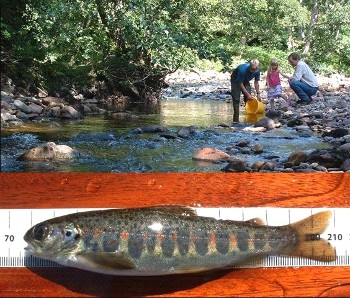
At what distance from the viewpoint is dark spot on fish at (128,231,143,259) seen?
0.77 m

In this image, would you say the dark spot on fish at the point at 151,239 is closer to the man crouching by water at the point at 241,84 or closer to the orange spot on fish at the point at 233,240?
the orange spot on fish at the point at 233,240

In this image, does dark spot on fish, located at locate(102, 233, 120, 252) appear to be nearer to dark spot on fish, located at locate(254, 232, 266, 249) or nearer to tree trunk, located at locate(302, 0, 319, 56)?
dark spot on fish, located at locate(254, 232, 266, 249)

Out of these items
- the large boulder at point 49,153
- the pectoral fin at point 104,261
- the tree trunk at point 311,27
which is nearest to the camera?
the pectoral fin at point 104,261

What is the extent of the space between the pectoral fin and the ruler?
9 centimetres

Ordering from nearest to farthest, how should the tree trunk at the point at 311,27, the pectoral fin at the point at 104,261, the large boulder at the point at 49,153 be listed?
the pectoral fin at the point at 104,261 < the tree trunk at the point at 311,27 < the large boulder at the point at 49,153

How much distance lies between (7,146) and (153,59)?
15.5 inches

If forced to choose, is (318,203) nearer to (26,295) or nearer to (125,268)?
(125,268)

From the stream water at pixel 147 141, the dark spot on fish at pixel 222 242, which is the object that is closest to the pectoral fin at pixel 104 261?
the dark spot on fish at pixel 222 242

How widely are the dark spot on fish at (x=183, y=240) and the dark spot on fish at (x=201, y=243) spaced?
0.04 ft

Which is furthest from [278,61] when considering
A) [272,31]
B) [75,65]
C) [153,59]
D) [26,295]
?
[26,295]

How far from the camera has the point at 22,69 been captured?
1.26 m

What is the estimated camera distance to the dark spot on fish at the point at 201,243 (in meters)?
0.78

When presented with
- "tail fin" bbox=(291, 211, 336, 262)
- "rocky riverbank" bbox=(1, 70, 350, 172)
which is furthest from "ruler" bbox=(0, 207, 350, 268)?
"rocky riverbank" bbox=(1, 70, 350, 172)

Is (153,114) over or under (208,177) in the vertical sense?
over
